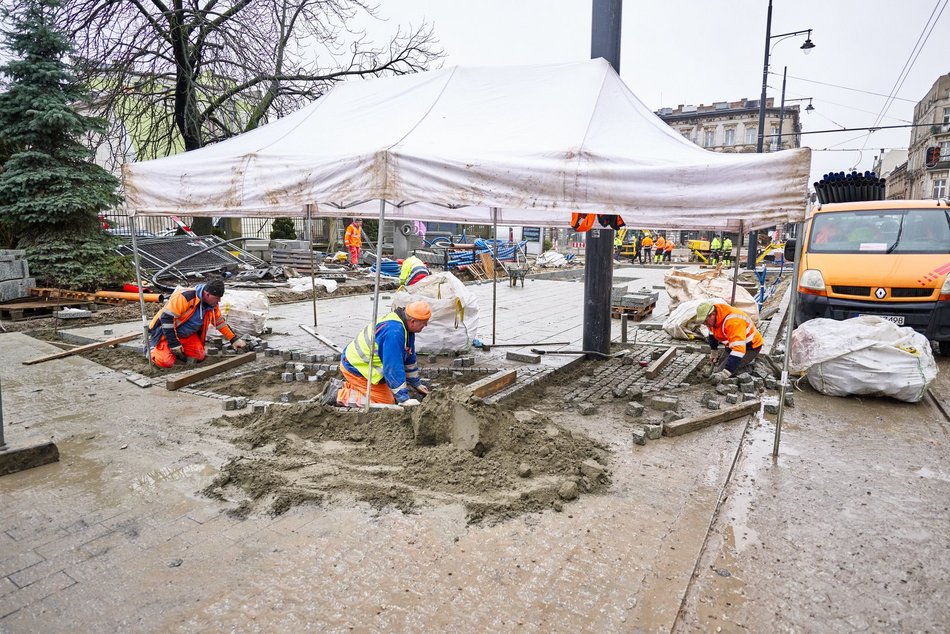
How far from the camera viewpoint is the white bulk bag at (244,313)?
7945 mm

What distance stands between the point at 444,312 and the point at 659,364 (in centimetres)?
276

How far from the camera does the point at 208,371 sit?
6160mm

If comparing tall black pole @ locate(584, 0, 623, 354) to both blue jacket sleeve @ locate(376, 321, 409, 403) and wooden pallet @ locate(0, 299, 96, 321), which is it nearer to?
blue jacket sleeve @ locate(376, 321, 409, 403)

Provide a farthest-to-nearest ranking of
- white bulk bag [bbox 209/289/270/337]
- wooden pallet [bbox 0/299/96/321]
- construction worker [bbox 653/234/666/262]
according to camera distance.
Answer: construction worker [bbox 653/234/666/262], wooden pallet [bbox 0/299/96/321], white bulk bag [bbox 209/289/270/337]

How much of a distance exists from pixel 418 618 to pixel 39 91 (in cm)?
1362

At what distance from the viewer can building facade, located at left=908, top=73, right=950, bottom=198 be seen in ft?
156

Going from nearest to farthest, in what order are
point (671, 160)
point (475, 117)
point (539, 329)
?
1. point (671, 160)
2. point (475, 117)
3. point (539, 329)

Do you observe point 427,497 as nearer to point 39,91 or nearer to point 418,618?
point 418,618

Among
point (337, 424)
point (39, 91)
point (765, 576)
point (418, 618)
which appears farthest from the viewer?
point (39, 91)

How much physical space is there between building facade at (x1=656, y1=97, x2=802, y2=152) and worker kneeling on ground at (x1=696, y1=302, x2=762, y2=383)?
6093cm

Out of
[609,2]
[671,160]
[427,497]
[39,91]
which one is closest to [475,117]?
[671,160]

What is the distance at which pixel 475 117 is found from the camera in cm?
510

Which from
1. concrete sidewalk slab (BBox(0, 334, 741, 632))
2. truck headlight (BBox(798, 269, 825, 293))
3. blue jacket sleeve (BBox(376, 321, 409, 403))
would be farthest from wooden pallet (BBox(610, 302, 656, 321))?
blue jacket sleeve (BBox(376, 321, 409, 403))

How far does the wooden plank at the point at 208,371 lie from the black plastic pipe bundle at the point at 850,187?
39.4ft
